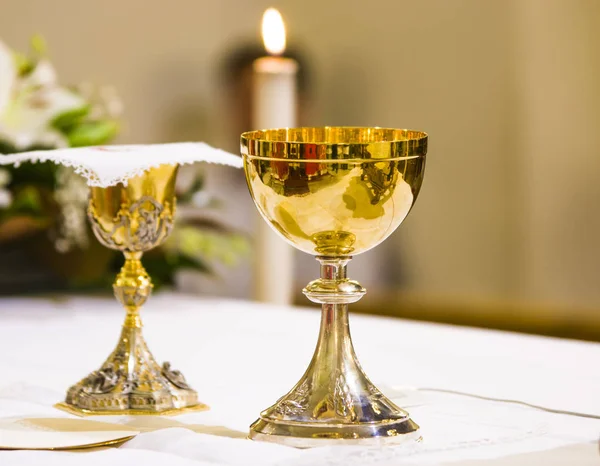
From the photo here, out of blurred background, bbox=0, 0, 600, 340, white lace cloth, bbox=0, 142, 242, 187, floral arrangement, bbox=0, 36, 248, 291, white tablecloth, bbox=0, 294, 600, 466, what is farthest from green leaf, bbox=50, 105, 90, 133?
blurred background, bbox=0, 0, 600, 340

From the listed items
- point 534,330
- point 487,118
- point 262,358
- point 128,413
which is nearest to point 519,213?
point 487,118

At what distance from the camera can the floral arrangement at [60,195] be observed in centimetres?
113

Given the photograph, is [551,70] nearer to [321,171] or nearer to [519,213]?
[519,213]

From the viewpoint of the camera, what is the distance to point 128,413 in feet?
2.04

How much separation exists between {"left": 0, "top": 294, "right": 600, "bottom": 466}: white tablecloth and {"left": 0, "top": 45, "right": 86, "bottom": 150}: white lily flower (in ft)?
0.63

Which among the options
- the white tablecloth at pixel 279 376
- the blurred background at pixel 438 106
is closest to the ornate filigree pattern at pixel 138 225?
the white tablecloth at pixel 279 376

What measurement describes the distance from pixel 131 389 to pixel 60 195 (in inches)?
21.4

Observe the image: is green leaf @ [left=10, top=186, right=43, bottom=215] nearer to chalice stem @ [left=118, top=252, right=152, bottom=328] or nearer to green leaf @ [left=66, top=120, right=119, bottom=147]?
green leaf @ [left=66, top=120, right=119, bottom=147]

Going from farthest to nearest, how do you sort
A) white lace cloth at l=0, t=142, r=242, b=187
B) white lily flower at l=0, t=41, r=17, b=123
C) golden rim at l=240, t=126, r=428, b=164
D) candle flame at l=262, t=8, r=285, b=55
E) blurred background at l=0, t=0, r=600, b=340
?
blurred background at l=0, t=0, r=600, b=340, white lily flower at l=0, t=41, r=17, b=123, candle flame at l=262, t=8, r=285, b=55, white lace cloth at l=0, t=142, r=242, b=187, golden rim at l=240, t=126, r=428, b=164

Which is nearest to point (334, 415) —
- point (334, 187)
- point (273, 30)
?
point (334, 187)

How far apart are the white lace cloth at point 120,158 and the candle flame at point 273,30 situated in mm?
231

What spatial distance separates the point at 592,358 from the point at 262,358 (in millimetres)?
272

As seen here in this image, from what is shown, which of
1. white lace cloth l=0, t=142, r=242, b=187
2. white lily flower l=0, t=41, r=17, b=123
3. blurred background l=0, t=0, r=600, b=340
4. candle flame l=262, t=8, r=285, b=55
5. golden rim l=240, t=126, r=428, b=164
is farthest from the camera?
blurred background l=0, t=0, r=600, b=340

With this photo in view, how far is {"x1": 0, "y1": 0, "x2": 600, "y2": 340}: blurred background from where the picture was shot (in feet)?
7.41
